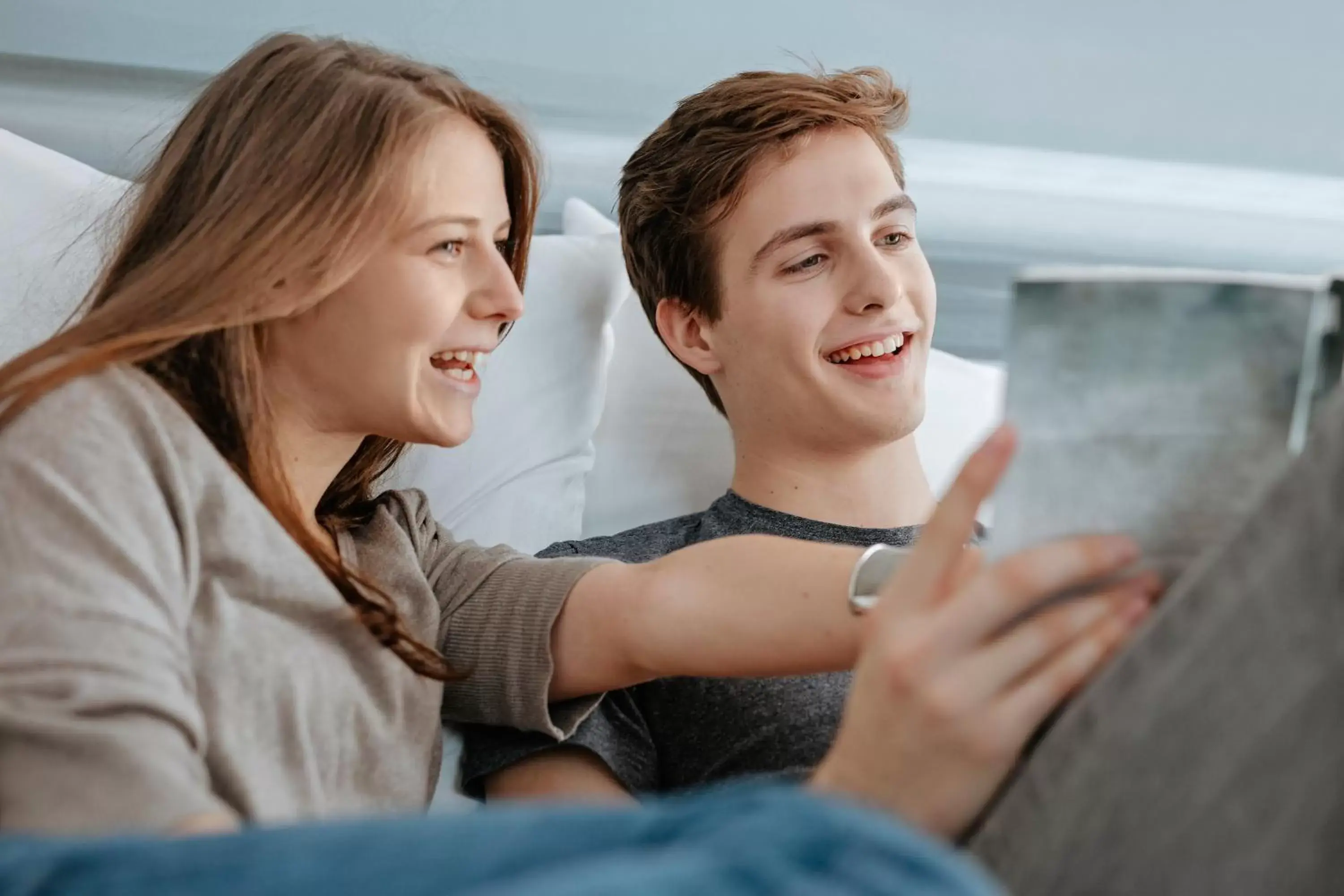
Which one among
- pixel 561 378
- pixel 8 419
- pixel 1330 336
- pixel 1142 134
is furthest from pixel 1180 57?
pixel 8 419

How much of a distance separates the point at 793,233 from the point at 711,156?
14cm

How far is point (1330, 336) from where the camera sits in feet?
2.38

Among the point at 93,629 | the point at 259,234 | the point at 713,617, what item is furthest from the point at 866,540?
the point at 93,629

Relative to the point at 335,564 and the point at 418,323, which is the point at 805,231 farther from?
the point at 335,564

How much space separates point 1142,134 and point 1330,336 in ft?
4.89

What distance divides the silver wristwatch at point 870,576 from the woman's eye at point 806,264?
0.58 m

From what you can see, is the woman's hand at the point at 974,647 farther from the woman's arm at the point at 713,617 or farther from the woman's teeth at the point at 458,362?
the woman's teeth at the point at 458,362

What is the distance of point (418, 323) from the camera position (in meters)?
1.12

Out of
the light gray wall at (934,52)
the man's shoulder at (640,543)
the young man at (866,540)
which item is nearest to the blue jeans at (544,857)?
the young man at (866,540)

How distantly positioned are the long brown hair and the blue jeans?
467mm

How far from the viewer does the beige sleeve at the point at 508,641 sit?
1126mm

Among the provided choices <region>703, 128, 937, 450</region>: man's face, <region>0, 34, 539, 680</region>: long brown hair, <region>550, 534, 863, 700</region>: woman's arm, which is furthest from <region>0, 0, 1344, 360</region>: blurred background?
<region>550, 534, 863, 700</region>: woman's arm

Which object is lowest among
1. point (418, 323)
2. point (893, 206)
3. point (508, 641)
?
point (508, 641)

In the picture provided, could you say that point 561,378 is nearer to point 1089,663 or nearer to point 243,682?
point 243,682
